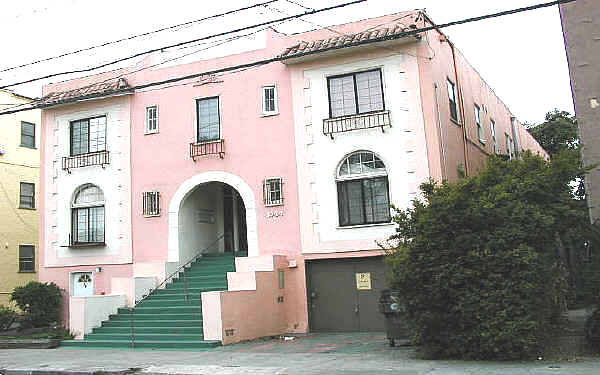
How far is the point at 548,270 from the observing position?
1121cm

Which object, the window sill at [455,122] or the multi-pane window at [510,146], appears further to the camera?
the multi-pane window at [510,146]

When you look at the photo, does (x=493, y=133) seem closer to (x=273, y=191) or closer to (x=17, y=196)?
(x=273, y=191)

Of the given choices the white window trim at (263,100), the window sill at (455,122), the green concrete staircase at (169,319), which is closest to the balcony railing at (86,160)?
the green concrete staircase at (169,319)

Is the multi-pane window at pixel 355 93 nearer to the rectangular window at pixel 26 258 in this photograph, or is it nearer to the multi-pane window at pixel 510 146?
the multi-pane window at pixel 510 146

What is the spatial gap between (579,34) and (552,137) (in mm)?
23314

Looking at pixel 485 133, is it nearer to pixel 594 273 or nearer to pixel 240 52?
pixel 240 52

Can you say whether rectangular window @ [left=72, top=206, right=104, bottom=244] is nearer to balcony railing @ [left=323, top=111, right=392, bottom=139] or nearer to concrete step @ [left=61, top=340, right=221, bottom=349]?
concrete step @ [left=61, top=340, right=221, bottom=349]

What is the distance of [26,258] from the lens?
29.8m

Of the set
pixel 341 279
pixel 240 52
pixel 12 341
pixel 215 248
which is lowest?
pixel 12 341

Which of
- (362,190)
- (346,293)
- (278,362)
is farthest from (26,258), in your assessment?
(278,362)

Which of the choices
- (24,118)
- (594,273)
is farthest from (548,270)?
(24,118)

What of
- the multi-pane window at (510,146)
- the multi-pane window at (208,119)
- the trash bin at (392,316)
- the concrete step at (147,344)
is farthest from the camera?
the multi-pane window at (510,146)

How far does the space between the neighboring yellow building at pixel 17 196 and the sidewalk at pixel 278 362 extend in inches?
532

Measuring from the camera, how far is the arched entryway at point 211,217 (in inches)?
755
